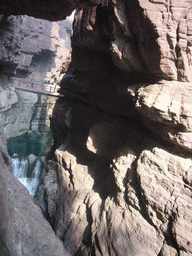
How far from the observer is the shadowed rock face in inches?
110

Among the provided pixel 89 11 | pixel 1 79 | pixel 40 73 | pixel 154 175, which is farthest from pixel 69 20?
pixel 154 175

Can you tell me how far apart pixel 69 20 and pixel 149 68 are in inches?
855

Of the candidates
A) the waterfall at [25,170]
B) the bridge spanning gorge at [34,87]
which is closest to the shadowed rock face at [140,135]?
the waterfall at [25,170]

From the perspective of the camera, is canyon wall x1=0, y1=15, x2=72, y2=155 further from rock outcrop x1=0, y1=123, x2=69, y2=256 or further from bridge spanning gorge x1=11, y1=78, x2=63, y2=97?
rock outcrop x1=0, y1=123, x2=69, y2=256

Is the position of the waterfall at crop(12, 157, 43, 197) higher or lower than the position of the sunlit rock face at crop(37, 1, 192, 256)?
lower

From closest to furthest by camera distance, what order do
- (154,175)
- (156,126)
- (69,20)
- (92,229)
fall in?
(154,175)
(156,126)
(92,229)
(69,20)

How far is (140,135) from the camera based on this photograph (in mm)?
4137

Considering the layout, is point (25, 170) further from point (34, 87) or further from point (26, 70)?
point (26, 70)

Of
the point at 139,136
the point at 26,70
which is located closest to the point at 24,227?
the point at 139,136

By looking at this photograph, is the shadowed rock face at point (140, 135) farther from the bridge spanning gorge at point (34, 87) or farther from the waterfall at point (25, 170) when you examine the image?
the bridge spanning gorge at point (34, 87)

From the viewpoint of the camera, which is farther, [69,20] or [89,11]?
[69,20]

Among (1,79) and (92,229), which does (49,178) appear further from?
(1,79)

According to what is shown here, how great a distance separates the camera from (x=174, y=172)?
2.98 meters

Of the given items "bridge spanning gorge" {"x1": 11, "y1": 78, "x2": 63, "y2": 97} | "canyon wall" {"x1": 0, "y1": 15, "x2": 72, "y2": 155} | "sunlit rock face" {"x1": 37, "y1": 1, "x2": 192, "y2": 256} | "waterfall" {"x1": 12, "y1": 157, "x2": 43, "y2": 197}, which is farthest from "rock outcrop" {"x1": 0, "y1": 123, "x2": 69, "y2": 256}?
"canyon wall" {"x1": 0, "y1": 15, "x2": 72, "y2": 155}
